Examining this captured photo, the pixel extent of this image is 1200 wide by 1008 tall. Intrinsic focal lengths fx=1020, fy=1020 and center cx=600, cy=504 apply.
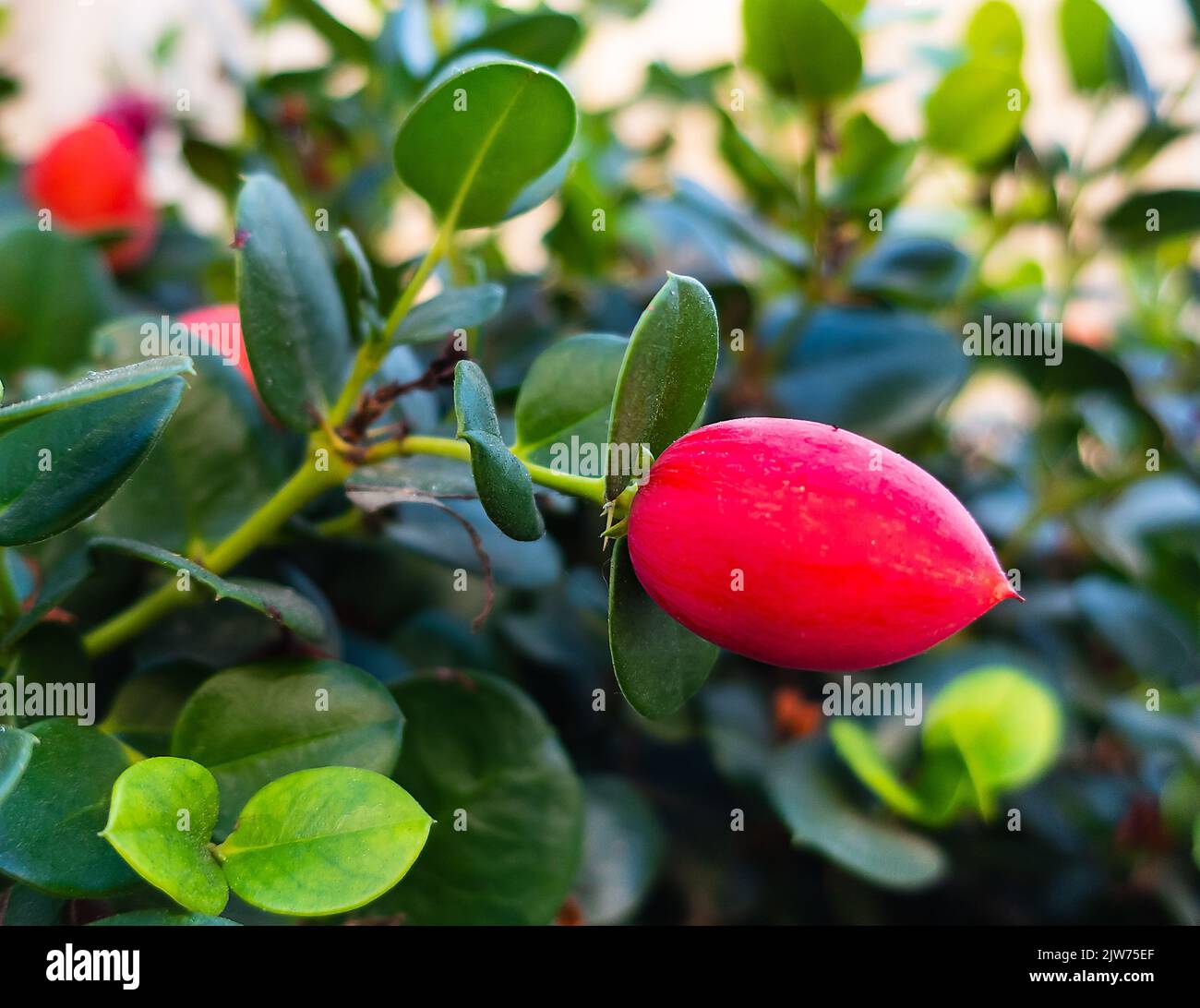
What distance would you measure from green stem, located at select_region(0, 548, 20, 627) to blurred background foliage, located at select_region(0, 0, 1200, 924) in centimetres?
2

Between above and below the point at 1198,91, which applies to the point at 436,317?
below

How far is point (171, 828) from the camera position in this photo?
263 millimetres

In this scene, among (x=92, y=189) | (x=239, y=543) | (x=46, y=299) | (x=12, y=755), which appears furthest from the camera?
(x=92, y=189)

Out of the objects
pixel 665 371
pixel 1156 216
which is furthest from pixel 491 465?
pixel 1156 216

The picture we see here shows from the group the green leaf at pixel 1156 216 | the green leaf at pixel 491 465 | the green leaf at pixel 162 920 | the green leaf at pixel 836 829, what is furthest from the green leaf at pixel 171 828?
the green leaf at pixel 1156 216

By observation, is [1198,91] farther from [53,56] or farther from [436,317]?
[53,56]

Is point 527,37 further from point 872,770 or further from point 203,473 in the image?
point 872,770

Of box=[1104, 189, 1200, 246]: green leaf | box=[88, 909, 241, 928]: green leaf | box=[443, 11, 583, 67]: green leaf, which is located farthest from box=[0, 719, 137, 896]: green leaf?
box=[1104, 189, 1200, 246]: green leaf

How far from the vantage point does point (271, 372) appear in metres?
0.32

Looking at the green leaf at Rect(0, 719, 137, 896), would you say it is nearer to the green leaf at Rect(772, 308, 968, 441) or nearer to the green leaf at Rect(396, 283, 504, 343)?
the green leaf at Rect(396, 283, 504, 343)

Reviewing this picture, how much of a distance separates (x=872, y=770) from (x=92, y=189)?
25.9 inches

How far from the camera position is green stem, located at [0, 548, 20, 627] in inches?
12.6
